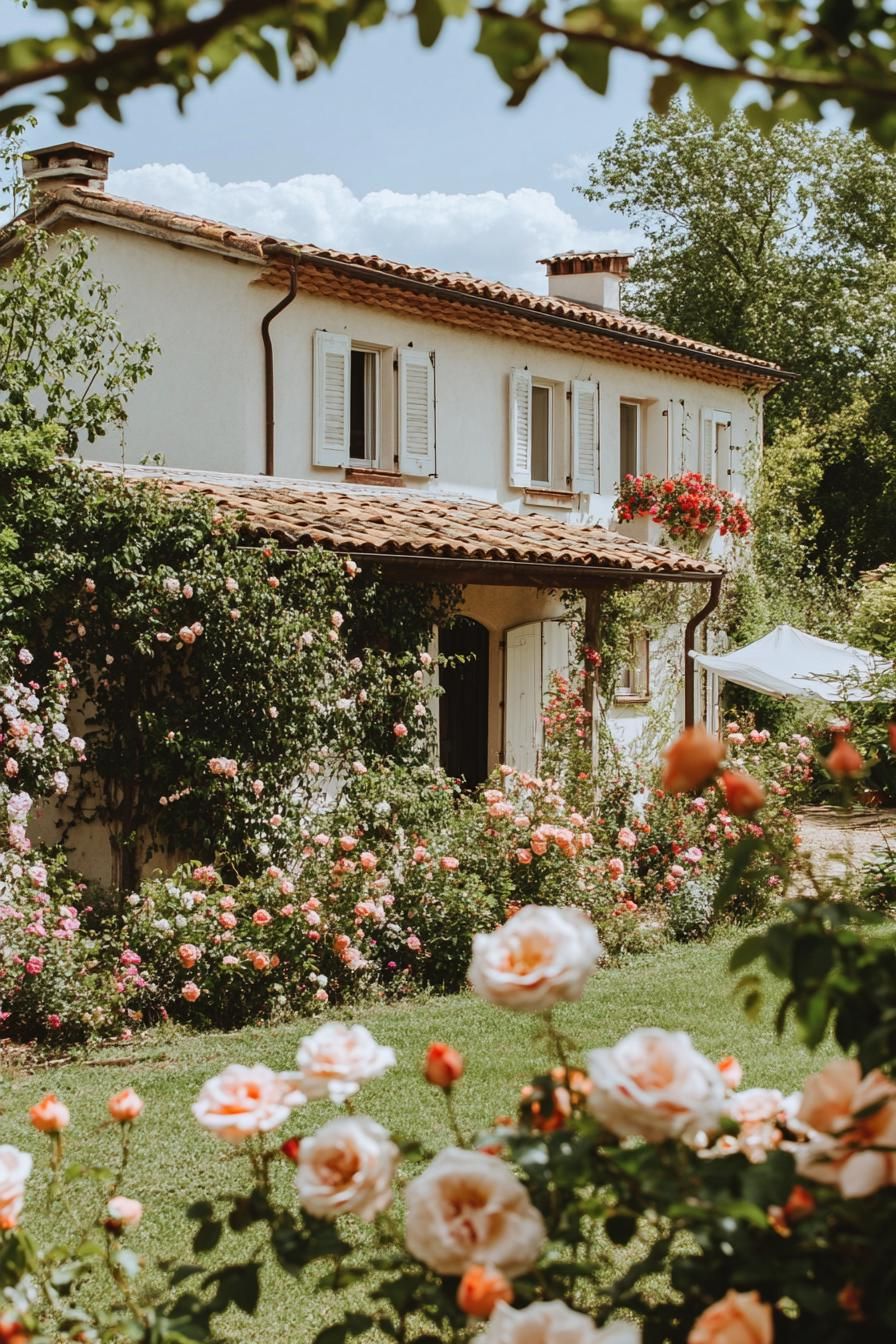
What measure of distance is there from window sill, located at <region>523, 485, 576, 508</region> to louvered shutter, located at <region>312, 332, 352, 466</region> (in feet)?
9.74

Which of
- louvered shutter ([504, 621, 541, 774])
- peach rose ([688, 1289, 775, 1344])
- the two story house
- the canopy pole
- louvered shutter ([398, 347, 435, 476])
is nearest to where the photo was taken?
peach rose ([688, 1289, 775, 1344])

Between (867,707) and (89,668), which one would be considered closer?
(89,668)

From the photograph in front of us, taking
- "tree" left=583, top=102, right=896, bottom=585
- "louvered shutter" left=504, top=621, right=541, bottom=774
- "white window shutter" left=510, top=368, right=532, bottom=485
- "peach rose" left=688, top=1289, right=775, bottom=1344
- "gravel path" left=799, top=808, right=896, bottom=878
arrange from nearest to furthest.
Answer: "peach rose" left=688, top=1289, right=775, bottom=1344, "louvered shutter" left=504, top=621, right=541, bottom=774, "gravel path" left=799, top=808, right=896, bottom=878, "white window shutter" left=510, top=368, right=532, bottom=485, "tree" left=583, top=102, right=896, bottom=585

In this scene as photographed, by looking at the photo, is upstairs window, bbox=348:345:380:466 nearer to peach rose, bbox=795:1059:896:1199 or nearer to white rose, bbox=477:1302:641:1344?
peach rose, bbox=795:1059:896:1199

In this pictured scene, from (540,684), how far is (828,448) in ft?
59.5

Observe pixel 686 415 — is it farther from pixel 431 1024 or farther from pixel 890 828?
pixel 431 1024

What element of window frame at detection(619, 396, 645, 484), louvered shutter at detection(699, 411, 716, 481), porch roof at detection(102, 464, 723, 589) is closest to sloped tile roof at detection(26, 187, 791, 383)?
porch roof at detection(102, 464, 723, 589)

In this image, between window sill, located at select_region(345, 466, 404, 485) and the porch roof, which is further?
window sill, located at select_region(345, 466, 404, 485)

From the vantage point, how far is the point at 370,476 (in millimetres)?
14562

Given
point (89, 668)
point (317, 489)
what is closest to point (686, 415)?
point (317, 489)

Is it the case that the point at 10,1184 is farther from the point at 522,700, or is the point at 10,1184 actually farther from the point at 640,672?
the point at 640,672

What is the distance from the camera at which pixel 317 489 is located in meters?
13.4

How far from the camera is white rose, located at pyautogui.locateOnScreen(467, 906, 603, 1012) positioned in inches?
73.0

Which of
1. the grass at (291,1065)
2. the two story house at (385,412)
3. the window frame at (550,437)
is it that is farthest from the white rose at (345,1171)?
the window frame at (550,437)
